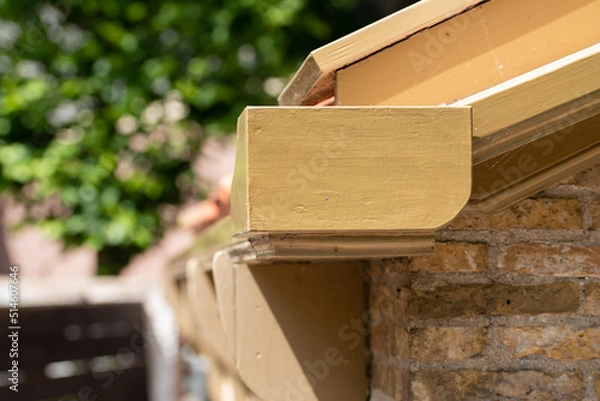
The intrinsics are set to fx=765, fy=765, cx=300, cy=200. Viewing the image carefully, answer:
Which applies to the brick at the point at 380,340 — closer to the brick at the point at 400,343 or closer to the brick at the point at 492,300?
the brick at the point at 400,343

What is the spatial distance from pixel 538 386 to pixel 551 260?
0.27 meters

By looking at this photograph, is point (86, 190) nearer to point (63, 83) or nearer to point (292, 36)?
point (63, 83)

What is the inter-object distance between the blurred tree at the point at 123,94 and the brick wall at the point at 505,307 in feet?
15.7

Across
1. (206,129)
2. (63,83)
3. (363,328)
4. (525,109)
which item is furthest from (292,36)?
(525,109)

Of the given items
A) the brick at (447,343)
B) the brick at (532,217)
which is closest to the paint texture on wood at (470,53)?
the brick at (532,217)

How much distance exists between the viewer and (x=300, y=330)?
1890 mm

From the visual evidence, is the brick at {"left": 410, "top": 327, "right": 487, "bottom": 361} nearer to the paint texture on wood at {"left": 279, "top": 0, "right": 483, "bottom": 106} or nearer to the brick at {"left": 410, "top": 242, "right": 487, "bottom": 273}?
the brick at {"left": 410, "top": 242, "right": 487, "bottom": 273}

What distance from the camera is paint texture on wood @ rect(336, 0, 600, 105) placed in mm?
1398

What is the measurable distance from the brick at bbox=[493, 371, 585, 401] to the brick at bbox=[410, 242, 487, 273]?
0.24 metres

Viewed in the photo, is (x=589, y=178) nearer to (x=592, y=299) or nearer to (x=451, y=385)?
(x=592, y=299)

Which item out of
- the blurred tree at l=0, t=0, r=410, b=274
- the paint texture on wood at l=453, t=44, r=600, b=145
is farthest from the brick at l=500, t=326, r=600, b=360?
the blurred tree at l=0, t=0, r=410, b=274

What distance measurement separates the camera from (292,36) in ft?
21.9

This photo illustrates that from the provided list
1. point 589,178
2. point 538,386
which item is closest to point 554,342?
point 538,386

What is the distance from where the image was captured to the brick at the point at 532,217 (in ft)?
5.54
